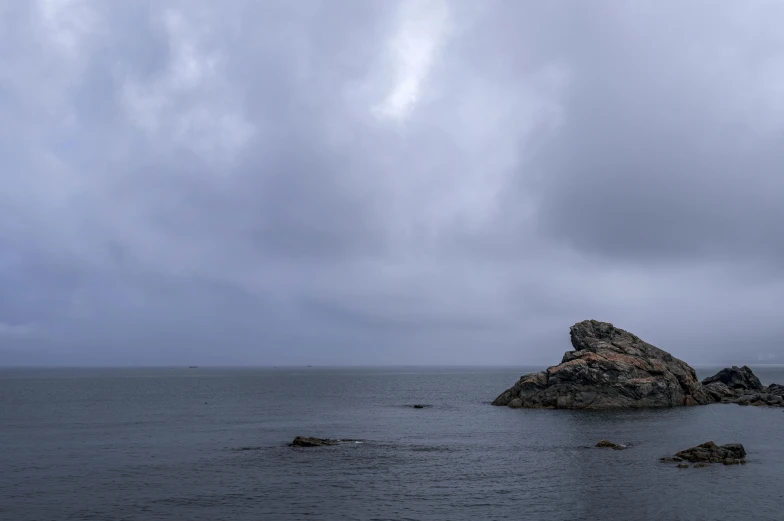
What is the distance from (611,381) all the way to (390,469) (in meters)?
72.7

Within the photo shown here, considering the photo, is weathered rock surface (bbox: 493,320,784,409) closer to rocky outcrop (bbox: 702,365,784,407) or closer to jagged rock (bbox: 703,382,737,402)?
rocky outcrop (bbox: 702,365,784,407)

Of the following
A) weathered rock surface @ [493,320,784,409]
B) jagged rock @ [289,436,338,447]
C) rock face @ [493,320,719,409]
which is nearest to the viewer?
jagged rock @ [289,436,338,447]

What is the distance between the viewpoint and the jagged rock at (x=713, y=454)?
205 ft

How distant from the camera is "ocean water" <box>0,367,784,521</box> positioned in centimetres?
4672

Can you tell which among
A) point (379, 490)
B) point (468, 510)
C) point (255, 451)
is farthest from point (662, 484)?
point (255, 451)

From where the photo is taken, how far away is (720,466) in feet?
197

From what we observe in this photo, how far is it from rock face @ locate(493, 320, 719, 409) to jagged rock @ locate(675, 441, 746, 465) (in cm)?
5255

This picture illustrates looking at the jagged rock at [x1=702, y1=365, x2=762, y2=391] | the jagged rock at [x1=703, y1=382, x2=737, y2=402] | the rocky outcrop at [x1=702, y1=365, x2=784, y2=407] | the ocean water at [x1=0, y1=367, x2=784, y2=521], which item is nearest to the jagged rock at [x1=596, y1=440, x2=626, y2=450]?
the ocean water at [x1=0, y1=367, x2=784, y2=521]

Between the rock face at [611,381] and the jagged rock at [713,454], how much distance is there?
52.5 m

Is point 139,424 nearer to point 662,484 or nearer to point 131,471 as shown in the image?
point 131,471

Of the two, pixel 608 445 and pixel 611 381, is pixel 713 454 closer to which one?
pixel 608 445

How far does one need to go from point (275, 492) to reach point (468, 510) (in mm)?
16930

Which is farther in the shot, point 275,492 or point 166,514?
point 275,492

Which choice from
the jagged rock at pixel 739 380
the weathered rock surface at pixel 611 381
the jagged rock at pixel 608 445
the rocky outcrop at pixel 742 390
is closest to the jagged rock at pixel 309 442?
the jagged rock at pixel 608 445
